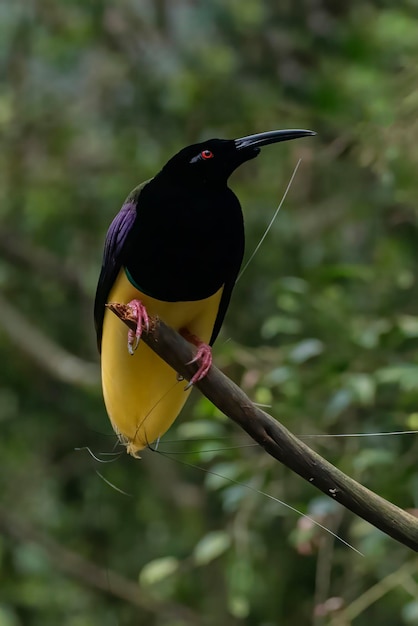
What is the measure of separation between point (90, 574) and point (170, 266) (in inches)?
120

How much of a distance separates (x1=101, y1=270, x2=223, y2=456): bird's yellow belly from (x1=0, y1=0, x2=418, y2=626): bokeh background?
48 cm

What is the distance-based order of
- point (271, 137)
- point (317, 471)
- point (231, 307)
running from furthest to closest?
1. point (231, 307)
2. point (271, 137)
3. point (317, 471)

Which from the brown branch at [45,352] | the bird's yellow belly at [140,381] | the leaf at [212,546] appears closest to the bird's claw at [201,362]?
the bird's yellow belly at [140,381]

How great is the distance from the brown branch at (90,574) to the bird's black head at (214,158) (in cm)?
281

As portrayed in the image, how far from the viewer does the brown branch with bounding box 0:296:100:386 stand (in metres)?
4.46

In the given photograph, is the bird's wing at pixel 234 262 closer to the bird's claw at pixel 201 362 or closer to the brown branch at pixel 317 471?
the bird's claw at pixel 201 362

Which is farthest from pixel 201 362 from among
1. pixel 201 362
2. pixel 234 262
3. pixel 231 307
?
pixel 231 307

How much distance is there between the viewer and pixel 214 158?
6.59 ft

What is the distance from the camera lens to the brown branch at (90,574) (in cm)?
436

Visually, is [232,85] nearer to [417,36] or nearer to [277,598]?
[417,36]

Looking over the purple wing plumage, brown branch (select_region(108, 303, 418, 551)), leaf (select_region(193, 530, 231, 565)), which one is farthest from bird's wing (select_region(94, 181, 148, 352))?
leaf (select_region(193, 530, 231, 565))

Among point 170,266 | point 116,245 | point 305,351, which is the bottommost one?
point 170,266

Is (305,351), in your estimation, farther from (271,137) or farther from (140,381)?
(271,137)

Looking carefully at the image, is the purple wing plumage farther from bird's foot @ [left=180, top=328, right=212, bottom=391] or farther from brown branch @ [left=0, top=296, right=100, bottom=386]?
brown branch @ [left=0, top=296, right=100, bottom=386]
